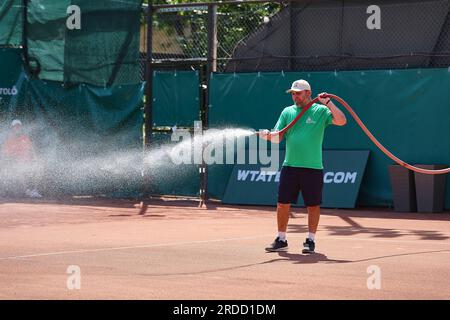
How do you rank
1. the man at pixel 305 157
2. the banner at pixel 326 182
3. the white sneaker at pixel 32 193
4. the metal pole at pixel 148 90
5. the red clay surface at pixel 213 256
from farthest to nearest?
the metal pole at pixel 148 90, the white sneaker at pixel 32 193, the banner at pixel 326 182, the man at pixel 305 157, the red clay surface at pixel 213 256

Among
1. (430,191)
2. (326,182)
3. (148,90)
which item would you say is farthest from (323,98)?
(148,90)

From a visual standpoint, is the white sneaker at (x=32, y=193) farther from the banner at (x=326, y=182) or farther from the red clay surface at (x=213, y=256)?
the banner at (x=326, y=182)

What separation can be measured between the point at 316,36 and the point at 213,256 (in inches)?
384

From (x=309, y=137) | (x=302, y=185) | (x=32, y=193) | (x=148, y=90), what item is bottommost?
(x=32, y=193)

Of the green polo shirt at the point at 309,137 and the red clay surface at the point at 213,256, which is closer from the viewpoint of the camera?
the red clay surface at the point at 213,256

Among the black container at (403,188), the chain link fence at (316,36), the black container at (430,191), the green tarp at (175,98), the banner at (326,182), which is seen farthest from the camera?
the green tarp at (175,98)

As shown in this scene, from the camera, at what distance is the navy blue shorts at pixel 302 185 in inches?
431

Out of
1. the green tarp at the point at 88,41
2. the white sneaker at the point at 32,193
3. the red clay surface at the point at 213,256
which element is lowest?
the white sneaker at the point at 32,193

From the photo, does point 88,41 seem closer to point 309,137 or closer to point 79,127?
point 79,127

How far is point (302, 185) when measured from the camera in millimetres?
11000

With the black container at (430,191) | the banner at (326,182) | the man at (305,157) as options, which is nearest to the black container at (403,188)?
the black container at (430,191)

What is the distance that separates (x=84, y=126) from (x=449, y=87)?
23.9 feet

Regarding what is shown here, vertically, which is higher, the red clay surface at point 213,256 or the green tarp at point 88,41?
the green tarp at point 88,41

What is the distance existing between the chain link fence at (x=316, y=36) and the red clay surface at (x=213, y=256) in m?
3.25
